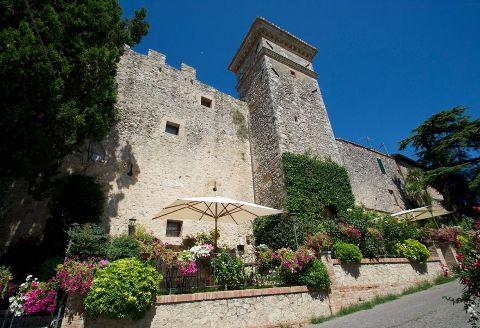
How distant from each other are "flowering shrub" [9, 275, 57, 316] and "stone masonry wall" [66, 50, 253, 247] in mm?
4371

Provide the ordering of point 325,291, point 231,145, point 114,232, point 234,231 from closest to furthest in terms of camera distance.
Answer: point 325,291
point 114,232
point 234,231
point 231,145

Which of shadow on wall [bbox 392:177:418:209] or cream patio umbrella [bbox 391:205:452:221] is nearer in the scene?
cream patio umbrella [bbox 391:205:452:221]

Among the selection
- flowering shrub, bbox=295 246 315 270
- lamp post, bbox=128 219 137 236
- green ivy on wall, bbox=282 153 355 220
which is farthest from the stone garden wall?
lamp post, bbox=128 219 137 236

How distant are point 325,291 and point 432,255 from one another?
6597mm

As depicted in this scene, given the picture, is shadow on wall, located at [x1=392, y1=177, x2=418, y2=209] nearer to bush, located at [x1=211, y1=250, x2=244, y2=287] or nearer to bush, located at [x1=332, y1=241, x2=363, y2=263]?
bush, located at [x1=332, y1=241, x2=363, y2=263]

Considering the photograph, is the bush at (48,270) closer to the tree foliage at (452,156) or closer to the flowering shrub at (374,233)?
the flowering shrub at (374,233)

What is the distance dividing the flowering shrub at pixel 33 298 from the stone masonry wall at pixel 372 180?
637 inches

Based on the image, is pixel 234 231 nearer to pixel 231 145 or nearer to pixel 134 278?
pixel 231 145

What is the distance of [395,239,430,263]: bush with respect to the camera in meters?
9.93

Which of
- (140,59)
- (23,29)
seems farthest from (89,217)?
(140,59)

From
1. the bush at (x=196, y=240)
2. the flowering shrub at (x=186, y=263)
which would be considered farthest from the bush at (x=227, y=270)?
the bush at (x=196, y=240)

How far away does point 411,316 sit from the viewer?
18.9 feet

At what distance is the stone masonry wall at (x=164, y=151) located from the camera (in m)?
10.4

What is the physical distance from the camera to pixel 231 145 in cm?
1444
